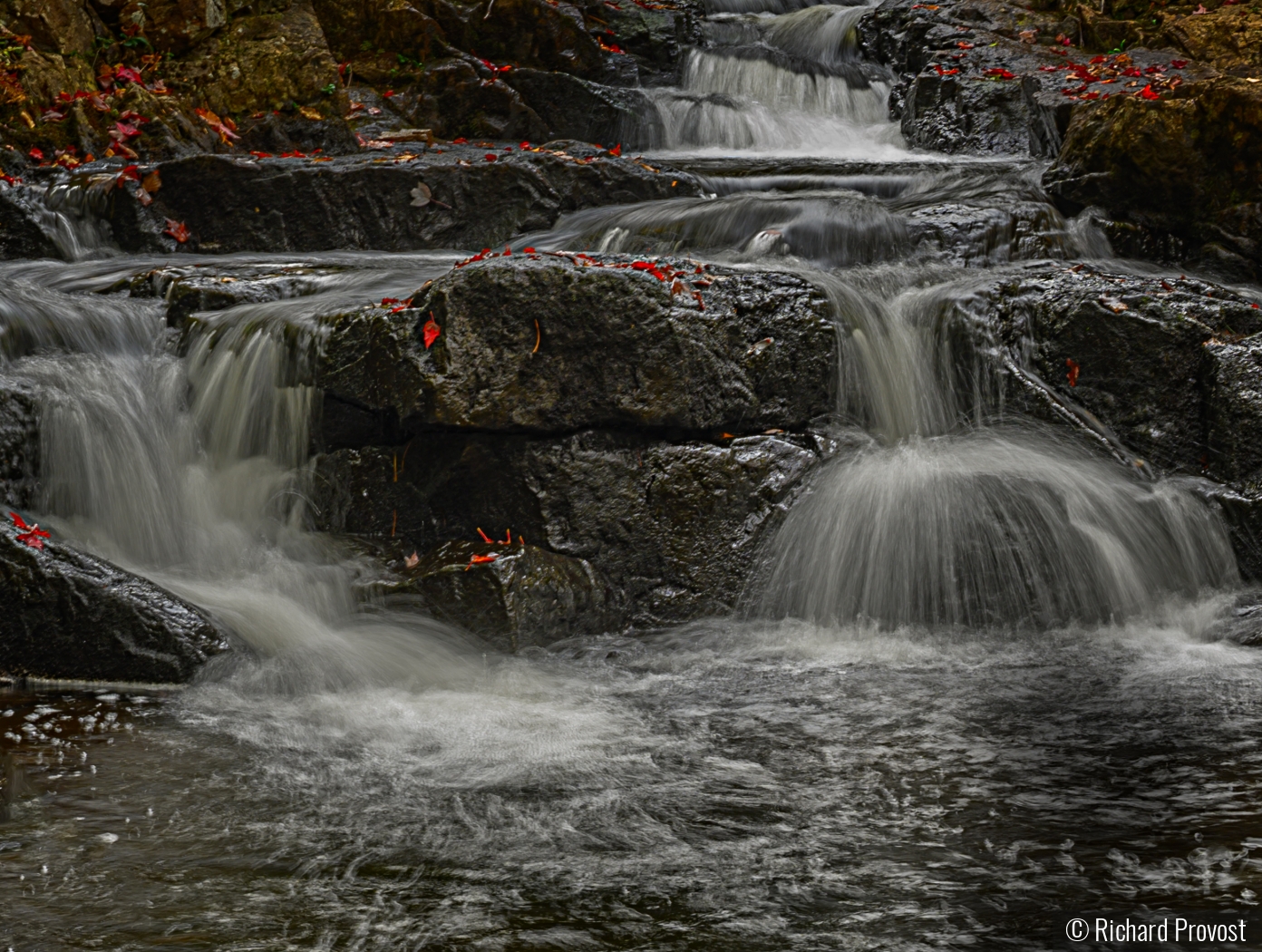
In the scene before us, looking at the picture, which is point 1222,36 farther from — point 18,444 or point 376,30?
point 18,444

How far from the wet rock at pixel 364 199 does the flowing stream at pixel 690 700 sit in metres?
0.42

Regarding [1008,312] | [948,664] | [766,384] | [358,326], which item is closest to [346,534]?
[358,326]

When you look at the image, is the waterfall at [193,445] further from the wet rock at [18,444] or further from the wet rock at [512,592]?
the wet rock at [512,592]

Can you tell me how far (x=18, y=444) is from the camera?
17.6 feet

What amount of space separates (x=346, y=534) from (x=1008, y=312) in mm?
4007

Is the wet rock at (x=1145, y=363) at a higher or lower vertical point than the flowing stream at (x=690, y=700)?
higher

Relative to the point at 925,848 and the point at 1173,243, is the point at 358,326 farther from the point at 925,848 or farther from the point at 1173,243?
the point at 1173,243

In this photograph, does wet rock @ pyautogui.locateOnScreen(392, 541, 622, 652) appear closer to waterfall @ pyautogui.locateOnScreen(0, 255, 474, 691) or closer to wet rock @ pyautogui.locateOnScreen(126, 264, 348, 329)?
waterfall @ pyautogui.locateOnScreen(0, 255, 474, 691)

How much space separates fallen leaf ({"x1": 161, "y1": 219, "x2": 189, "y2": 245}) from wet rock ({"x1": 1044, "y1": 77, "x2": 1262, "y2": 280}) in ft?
21.8

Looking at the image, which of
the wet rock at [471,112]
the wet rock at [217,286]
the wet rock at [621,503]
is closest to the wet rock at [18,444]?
the wet rock at [217,286]

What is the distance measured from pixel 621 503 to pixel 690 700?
1.50 meters

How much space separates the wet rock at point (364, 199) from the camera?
8.02m

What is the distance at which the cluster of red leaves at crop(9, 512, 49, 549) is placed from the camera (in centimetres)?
454

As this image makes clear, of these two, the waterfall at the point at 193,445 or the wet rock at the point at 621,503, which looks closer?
the waterfall at the point at 193,445
